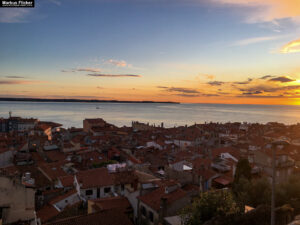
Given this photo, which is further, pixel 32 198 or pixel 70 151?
pixel 70 151

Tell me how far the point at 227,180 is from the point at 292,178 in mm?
6105

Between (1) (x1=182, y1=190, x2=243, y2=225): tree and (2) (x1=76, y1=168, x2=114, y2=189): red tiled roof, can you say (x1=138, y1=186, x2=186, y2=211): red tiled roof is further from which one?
(2) (x1=76, y1=168, x2=114, y2=189): red tiled roof

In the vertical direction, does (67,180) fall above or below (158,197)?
below

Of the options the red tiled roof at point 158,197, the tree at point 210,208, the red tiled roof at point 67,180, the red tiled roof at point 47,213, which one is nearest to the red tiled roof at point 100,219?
the red tiled roof at point 158,197

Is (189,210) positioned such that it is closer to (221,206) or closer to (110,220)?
(221,206)

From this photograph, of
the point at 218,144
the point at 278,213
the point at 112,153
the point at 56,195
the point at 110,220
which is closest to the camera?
the point at 278,213

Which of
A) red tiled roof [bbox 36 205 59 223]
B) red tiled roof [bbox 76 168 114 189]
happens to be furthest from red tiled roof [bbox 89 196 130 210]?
red tiled roof [bbox 76 168 114 189]

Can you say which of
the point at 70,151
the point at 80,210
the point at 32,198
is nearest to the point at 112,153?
the point at 70,151

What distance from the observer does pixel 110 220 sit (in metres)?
14.7

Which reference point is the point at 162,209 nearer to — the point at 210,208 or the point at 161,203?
the point at 161,203

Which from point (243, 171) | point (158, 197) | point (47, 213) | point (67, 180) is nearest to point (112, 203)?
point (158, 197)

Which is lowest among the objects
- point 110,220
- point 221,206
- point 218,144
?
point 218,144

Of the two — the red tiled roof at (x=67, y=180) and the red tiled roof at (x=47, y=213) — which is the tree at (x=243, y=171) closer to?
the red tiled roof at (x=47, y=213)

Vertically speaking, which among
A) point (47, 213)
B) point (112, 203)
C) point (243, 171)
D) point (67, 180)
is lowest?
point (47, 213)
